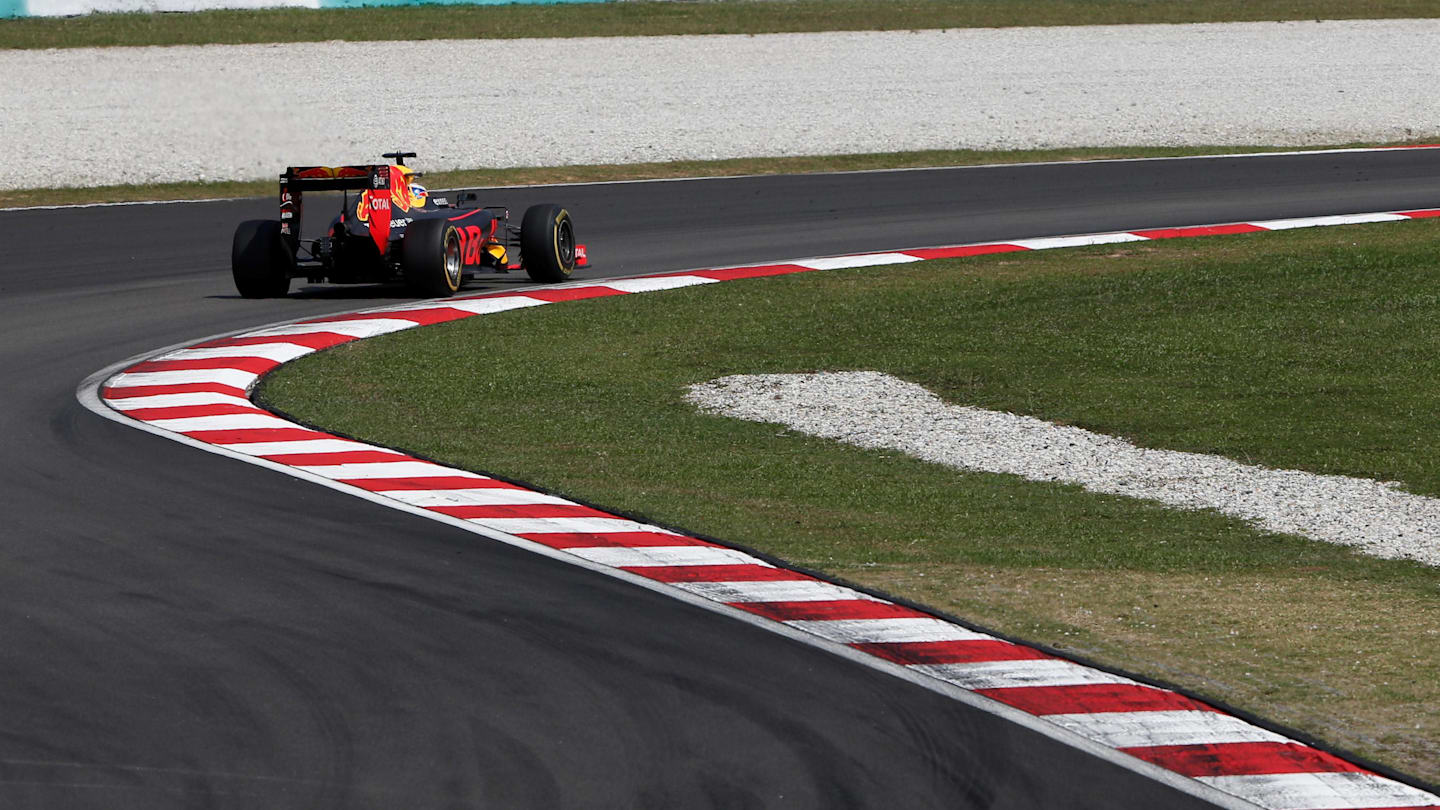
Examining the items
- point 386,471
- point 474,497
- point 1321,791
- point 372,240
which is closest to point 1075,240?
point 372,240

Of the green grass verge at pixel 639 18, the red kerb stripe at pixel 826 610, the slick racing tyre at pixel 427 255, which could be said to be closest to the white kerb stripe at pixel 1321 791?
the red kerb stripe at pixel 826 610

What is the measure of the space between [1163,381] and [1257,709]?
7448mm

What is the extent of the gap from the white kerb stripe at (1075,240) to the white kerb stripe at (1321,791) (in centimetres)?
1536

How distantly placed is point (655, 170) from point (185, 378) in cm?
1630

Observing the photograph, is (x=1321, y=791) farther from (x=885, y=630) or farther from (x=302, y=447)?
(x=302, y=447)

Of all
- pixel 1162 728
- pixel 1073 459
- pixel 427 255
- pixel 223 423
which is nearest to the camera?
pixel 1162 728

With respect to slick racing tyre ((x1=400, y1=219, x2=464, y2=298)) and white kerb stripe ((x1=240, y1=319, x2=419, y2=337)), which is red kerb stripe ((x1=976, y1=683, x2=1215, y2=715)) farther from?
slick racing tyre ((x1=400, y1=219, x2=464, y2=298))

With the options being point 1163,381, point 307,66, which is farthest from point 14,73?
point 1163,381

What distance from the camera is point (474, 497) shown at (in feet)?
34.4

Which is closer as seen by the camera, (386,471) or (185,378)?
(386,471)

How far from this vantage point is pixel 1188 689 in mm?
7074

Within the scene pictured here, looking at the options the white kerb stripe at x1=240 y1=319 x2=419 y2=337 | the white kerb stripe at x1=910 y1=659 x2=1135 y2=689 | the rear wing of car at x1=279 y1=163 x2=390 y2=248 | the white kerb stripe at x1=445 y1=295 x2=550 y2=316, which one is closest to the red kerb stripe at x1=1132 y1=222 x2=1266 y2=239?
the white kerb stripe at x1=445 y1=295 x2=550 y2=316

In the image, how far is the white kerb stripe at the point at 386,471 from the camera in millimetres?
11031

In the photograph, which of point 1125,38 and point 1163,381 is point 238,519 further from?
A: point 1125,38
